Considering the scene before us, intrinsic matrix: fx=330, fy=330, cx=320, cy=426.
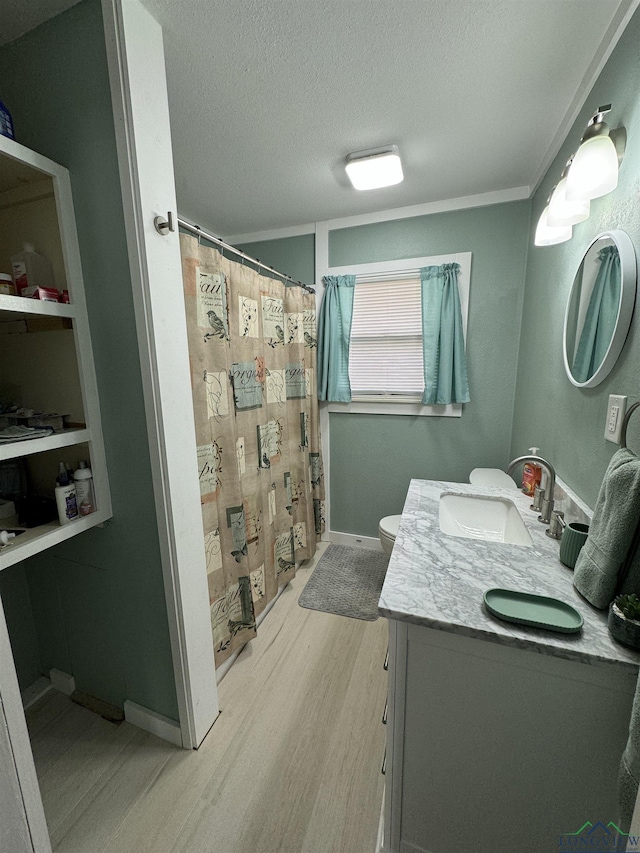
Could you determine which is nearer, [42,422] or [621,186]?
[621,186]

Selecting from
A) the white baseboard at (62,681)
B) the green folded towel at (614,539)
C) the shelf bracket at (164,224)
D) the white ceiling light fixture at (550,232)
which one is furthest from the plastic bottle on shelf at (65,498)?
the white ceiling light fixture at (550,232)

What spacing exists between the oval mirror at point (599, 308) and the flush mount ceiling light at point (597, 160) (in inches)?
5.7

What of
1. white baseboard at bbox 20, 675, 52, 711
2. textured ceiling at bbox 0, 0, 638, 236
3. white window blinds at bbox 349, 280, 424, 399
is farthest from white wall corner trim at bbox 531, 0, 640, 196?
white baseboard at bbox 20, 675, 52, 711

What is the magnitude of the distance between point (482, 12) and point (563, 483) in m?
1.54

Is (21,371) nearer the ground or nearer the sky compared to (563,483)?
nearer the sky

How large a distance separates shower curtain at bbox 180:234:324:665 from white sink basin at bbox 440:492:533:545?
93cm

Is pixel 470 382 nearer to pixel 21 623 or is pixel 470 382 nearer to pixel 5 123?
pixel 5 123

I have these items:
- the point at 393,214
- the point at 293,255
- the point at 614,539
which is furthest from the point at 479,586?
the point at 293,255

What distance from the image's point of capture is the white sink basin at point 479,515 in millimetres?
1368

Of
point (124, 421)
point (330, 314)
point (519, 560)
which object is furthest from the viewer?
point (330, 314)

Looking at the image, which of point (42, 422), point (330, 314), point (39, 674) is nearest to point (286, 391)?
point (330, 314)

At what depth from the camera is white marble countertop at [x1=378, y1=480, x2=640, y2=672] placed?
2.20 ft

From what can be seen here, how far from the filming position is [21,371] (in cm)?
121

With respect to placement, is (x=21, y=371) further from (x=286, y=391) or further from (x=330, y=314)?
(x=330, y=314)
